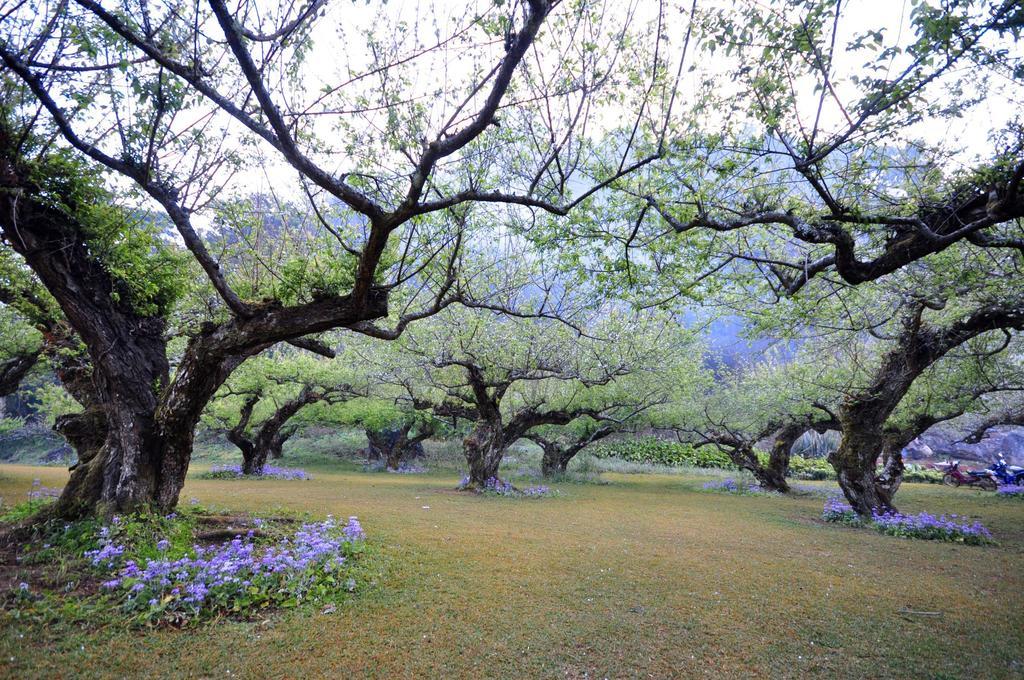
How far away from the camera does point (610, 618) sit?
13.6ft

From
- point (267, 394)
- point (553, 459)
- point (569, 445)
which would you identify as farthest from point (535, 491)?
point (267, 394)

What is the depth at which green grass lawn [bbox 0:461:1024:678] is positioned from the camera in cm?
325

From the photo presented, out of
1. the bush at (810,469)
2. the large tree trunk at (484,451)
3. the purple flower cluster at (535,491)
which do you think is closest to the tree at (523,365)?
the large tree trunk at (484,451)

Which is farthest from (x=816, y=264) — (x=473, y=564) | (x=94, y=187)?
(x=94, y=187)

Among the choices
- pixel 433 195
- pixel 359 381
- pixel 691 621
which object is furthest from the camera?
pixel 359 381

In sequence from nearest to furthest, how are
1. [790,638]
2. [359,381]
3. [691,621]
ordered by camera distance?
1. [790,638]
2. [691,621]
3. [359,381]

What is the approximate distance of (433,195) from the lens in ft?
20.7

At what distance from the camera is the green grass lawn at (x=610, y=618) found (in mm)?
3250

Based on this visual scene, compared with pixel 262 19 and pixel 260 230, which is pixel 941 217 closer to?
pixel 262 19

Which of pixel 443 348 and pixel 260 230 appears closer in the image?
pixel 260 230

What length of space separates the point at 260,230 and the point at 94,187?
1.74 metres

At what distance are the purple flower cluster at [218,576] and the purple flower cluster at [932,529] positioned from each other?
897 cm

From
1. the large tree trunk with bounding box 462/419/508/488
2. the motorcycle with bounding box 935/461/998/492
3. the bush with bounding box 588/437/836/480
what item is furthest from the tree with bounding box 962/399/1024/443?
the large tree trunk with bounding box 462/419/508/488

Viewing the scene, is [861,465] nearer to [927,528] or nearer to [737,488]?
[927,528]
